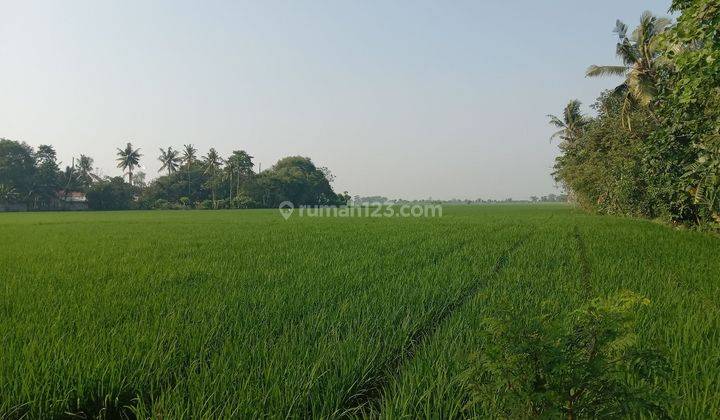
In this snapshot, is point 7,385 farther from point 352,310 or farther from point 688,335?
point 688,335

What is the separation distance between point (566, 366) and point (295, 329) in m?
1.73

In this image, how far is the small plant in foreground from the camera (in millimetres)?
1046

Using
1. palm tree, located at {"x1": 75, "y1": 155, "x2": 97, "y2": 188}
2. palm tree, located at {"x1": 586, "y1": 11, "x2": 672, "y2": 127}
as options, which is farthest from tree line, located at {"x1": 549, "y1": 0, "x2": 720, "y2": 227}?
palm tree, located at {"x1": 75, "y1": 155, "x2": 97, "y2": 188}

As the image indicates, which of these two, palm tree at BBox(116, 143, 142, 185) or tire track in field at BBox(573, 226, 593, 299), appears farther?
palm tree at BBox(116, 143, 142, 185)

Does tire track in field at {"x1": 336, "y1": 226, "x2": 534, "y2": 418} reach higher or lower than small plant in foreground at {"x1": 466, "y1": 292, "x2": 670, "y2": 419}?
lower

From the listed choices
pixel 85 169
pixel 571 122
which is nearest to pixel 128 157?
pixel 85 169

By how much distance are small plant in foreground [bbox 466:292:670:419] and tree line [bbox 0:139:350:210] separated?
1898 inches

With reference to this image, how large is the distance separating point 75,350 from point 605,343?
7.75 ft

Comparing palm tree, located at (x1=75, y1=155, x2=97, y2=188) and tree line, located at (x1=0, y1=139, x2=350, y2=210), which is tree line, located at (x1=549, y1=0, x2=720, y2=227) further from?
palm tree, located at (x1=75, y1=155, x2=97, y2=188)

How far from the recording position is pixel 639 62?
14.4m

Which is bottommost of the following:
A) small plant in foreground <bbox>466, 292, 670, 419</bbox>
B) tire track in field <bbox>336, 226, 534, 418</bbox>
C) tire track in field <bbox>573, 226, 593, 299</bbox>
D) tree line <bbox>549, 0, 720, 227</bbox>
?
tire track in field <bbox>336, 226, 534, 418</bbox>

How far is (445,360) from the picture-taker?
1.94 metres

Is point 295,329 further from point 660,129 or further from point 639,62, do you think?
point 639,62

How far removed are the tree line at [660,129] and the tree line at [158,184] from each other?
3320 cm
